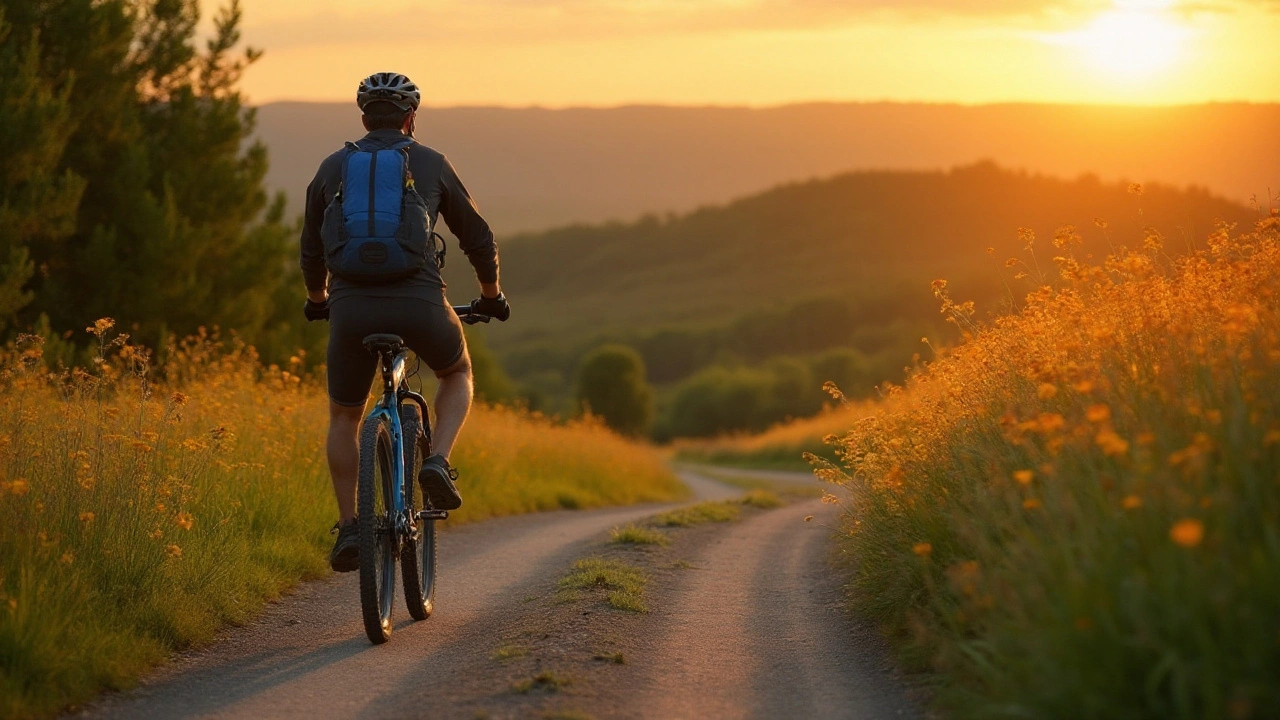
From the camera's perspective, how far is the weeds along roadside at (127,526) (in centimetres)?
514

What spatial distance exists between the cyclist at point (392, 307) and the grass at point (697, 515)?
582 cm

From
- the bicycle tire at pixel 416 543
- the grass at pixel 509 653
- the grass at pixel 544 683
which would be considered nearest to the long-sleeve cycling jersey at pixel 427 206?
the bicycle tire at pixel 416 543

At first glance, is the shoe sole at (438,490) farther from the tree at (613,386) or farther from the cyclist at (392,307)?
the tree at (613,386)

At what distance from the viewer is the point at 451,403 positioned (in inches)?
258

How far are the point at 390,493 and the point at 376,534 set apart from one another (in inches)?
9.6

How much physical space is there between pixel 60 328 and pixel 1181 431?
18.2 m

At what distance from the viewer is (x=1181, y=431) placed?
430cm

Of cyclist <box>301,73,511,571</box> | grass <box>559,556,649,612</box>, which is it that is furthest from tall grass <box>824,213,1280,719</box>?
cyclist <box>301,73,511,571</box>

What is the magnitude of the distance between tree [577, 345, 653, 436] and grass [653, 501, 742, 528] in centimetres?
6895

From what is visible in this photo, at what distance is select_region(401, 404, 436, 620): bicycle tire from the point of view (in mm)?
6488

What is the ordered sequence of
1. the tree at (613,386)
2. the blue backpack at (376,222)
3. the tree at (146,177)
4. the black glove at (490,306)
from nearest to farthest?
the blue backpack at (376,222), the black glove at (490,306), the tree at (146,177), the tree at (613,386)

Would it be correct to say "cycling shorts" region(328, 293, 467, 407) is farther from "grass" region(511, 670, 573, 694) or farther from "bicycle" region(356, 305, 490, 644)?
"grass" region(511, 670, 573, 694)

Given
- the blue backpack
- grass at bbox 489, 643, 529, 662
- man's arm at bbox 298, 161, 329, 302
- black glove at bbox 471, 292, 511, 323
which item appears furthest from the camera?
black glove at bbox 471, 292, 511, 323

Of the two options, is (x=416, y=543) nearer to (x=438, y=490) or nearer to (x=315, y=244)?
(x=438, y=490)
